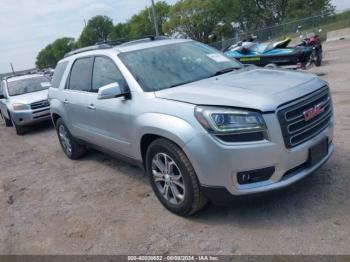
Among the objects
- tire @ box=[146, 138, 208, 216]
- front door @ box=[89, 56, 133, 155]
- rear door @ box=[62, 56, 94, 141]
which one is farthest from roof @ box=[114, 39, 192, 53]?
tire @ box=[146, 138, 208, 216]

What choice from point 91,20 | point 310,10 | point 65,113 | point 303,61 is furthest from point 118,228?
point 91,20

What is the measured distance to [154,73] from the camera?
14.7ft

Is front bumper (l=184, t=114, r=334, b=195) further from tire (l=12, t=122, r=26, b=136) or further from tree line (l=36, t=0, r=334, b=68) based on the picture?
tree line (l=36, t=0, r=334, b=68)

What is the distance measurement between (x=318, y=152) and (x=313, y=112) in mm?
392

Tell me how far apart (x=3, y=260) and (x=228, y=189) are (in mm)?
2322

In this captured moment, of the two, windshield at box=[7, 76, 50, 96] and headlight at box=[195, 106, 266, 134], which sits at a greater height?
headlight at box=[195, 106, 266, 134]

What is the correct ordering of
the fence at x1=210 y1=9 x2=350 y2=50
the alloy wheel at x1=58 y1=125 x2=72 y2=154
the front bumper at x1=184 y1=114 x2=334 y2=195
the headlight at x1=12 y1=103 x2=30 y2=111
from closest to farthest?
1. the front bumper at x1=184 y1=114 x2=334 y2=195
2. the alloy wheel at x1=58 y1=125 x2=72 y2=154
3. the headlight at x1=12 y1=103 x2=30 y2=111
4. the fence at x1=210 y1=9 x2=350 y2=50

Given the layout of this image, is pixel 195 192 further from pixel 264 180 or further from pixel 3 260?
pixel 3 260

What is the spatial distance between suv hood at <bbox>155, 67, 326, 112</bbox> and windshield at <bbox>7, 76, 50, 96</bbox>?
865 centimetres

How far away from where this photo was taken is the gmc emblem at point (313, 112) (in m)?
3.61

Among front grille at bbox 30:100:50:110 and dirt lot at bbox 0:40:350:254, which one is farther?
front grille at bbox 30:100:50:110

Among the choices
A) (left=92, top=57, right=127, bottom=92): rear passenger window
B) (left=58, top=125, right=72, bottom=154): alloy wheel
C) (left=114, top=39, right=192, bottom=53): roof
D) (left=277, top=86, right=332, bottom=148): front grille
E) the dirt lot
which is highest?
(left=114, top=39, right=192, bottom=53): roof

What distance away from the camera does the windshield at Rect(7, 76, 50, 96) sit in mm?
11664

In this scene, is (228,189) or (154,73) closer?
(228,189)
